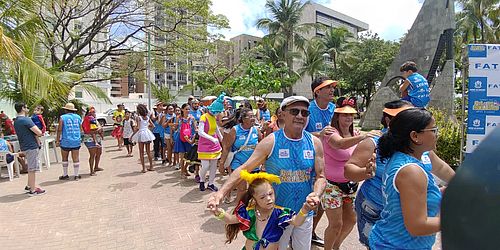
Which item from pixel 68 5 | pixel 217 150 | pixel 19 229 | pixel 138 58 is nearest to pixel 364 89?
pixel 138 58

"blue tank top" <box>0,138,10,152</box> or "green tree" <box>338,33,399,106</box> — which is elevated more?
"green tree" <box>338,33,399,106</box>

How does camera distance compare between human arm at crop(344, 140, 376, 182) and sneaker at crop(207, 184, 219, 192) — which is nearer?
human arm at crop(344, 140, 376, 182)

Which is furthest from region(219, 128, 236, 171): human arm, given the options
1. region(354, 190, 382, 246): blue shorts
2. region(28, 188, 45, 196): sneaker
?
region(28, 188, 45, 196): sneaker

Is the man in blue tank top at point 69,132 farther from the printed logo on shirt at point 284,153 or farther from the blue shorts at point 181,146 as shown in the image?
the printed logo on shirt at point 284,153

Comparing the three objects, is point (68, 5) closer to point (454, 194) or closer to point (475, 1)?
point (454, 194)

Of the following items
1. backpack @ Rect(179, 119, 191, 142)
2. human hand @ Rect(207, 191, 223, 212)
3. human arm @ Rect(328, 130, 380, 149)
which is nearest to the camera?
human hand @ Rect(207, 191, 223, 212)

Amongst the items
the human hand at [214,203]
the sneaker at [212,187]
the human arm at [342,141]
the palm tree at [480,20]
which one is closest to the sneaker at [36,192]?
the sneaker at [212,187]

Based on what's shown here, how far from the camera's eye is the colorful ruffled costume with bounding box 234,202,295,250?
2.54 meters

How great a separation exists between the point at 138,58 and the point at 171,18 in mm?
3953

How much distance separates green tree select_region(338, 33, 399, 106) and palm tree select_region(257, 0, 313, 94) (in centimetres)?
656

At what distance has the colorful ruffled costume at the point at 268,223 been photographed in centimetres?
254

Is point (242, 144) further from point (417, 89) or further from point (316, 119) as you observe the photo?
point (417, 89)

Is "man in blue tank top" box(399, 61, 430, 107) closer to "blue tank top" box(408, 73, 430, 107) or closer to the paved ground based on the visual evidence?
"blue tank top" box(408, 73, 430, 107)

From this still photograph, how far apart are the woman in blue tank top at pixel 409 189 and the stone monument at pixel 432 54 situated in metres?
12.6
